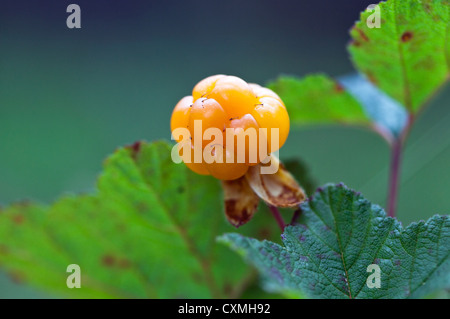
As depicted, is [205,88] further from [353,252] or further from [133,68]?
[133,68]

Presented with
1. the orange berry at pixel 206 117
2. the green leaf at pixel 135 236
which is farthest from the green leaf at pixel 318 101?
the orange berry at pixel 206 117

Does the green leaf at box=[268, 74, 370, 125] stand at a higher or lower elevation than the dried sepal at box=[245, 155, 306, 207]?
higher

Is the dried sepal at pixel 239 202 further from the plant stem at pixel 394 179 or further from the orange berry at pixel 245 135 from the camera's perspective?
the plant stem at pixel 394 179

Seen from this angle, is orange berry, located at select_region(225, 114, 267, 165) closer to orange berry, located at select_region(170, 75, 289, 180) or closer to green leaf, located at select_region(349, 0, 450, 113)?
orange berry, located at select_region(170, 75, 289, 180)

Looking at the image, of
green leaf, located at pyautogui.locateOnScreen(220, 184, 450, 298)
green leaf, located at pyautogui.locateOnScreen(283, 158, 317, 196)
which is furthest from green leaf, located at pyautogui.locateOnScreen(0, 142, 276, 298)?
green leaf, located at pyautogui.locateOnScreen(220, 184, 450, 298)
